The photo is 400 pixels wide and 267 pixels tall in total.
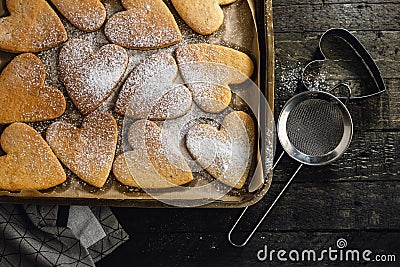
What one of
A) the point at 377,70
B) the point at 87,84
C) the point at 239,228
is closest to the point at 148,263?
the point at 239,228

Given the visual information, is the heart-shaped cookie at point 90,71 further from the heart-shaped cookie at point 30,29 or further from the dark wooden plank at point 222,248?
the dark wooden plank at point 222,248

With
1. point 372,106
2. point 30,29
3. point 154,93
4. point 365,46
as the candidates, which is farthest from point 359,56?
point 30,29

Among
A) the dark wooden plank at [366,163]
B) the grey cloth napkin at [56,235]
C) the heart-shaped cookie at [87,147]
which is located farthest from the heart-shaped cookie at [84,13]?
the dark wooden plank at [366,163]

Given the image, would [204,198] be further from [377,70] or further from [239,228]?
[377,70]

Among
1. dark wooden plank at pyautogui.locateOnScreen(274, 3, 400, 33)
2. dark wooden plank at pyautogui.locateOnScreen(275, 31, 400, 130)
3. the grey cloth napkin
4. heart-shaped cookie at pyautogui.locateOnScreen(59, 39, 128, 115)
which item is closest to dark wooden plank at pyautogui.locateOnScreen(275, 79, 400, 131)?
dark wooden plank at pyautogui.locateOnScreen(275, 31, 400, 130)

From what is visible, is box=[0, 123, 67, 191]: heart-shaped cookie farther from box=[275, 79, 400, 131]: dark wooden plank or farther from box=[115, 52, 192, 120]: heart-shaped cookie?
box=[275, 79, 400, 131]: dark wooden plank
